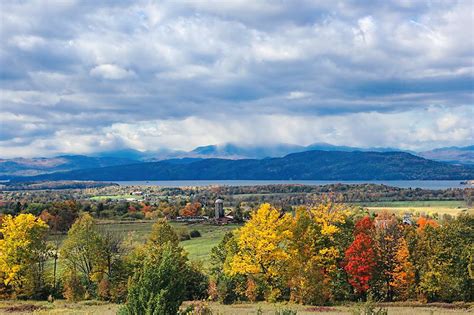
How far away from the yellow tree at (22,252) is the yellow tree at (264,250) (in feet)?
78.4

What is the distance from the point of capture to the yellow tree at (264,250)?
5822cm

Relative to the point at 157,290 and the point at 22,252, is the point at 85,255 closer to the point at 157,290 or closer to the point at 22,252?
the point at 22,252

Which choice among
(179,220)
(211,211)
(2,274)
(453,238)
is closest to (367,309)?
(453,238)

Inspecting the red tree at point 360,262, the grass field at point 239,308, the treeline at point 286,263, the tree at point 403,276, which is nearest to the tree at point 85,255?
the treeline at point 286,263

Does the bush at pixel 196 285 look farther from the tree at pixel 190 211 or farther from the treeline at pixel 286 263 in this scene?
the tree at pixel 190 211

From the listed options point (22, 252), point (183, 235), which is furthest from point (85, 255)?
point (183, 235)

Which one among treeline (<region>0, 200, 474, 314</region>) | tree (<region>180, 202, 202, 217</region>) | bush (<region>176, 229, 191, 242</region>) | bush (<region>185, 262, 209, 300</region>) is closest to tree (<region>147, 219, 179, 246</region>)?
treeline (<region>0, 200, 474, 314</region>)

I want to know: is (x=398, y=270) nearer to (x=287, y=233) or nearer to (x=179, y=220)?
(x=287, y=233)

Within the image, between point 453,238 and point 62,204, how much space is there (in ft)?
358

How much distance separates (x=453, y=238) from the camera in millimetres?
58281

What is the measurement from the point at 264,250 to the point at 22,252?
29.6 meters

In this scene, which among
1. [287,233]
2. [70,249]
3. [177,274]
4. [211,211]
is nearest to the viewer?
[177,274]

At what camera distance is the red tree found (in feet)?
189

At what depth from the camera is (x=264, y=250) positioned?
59.2 meters
